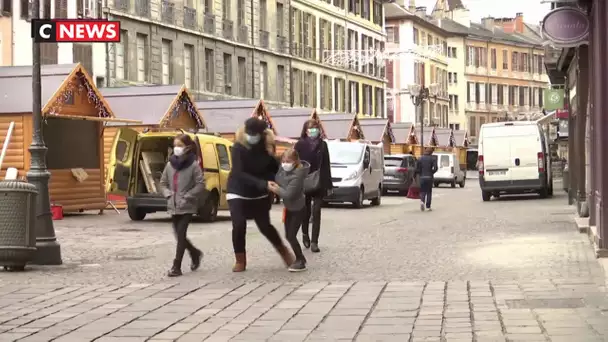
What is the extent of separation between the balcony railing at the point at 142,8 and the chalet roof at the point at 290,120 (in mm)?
6344

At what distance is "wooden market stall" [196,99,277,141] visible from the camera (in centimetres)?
3875

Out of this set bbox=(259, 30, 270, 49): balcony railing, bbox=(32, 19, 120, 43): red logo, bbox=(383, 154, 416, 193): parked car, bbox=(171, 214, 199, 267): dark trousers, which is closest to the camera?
bbox=(171, 214, 199, 267): dark trousers

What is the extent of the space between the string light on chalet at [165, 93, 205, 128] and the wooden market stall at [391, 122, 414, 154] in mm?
35873

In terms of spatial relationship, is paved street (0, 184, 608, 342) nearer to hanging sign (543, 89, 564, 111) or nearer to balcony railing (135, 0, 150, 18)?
hanging sign (543, 89, 564, 111)

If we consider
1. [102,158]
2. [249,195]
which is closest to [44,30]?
[249,195]

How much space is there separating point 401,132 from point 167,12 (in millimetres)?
25358

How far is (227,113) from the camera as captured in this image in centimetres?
3934

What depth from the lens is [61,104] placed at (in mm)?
26844

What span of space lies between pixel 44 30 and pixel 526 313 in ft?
24.1

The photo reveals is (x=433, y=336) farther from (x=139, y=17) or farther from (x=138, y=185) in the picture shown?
(x=139, y=17)

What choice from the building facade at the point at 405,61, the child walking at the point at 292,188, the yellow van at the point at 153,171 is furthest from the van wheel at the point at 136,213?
the building facade at the point at 405,61

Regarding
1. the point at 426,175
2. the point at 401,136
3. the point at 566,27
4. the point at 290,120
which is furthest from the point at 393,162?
the point at 566,27

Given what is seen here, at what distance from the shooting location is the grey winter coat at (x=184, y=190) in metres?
13.4

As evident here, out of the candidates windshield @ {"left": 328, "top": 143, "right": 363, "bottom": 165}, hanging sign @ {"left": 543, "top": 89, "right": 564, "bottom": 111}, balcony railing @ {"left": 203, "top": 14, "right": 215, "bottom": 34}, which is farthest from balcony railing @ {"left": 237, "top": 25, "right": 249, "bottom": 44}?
windshield @ {"left": 328, "top": 143, "right": 363, "bottom": 165}
